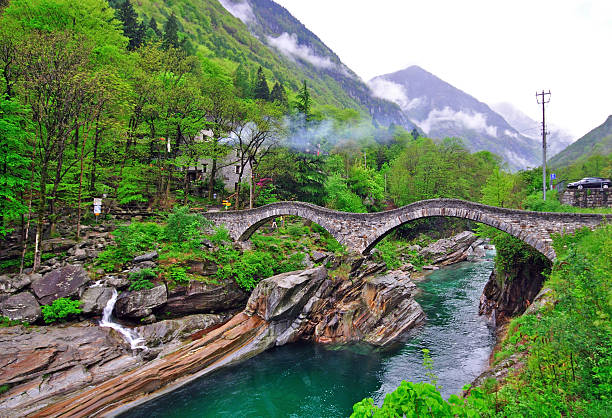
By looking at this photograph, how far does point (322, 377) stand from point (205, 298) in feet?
23.4

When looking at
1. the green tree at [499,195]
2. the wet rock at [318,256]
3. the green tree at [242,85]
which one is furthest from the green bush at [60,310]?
the green tree at [242,85]

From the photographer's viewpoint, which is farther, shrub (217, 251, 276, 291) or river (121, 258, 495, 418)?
shrub (217, 251, 276, 291)

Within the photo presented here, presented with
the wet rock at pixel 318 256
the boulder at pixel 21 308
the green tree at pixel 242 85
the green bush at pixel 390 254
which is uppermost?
the green tree at pixel 242 85

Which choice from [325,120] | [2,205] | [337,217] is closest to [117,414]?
[2,205]

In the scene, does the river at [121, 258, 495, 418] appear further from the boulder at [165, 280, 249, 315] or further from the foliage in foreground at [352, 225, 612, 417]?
the foliage in foreground at [352, 225, 612, 417]

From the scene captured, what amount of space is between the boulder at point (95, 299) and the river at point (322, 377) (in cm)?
496

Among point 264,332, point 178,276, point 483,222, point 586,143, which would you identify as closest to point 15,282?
point 178,276

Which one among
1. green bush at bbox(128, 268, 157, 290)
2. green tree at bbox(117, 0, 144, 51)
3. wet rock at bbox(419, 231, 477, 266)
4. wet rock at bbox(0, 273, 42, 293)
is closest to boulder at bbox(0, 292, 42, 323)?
wet rock at bbox(0, 273, 42, 293)

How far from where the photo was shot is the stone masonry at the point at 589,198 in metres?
20.6

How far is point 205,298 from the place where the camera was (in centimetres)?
1584

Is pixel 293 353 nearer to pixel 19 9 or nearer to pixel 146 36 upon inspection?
pixel 19 9

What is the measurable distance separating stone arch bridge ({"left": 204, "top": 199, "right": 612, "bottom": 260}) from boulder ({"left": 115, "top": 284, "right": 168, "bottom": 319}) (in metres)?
9.86

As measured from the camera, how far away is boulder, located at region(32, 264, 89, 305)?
502 inches

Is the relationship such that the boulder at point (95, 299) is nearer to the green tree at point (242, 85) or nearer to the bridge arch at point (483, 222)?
the bridge arch at point (483, 222)
